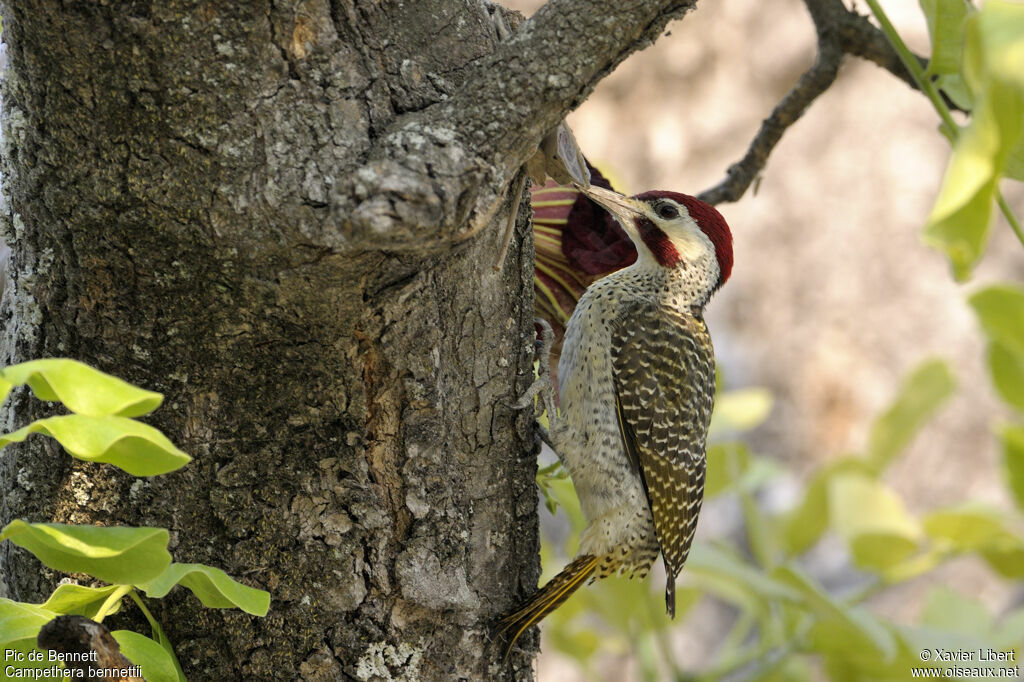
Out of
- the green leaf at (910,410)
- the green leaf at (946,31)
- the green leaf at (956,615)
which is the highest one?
the green leaf at (910,410)

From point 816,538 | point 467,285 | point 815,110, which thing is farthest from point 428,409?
point 815,110

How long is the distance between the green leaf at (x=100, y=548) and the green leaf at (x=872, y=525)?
1.27 metres

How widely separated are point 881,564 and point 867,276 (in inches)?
118

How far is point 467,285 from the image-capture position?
0.95 metres

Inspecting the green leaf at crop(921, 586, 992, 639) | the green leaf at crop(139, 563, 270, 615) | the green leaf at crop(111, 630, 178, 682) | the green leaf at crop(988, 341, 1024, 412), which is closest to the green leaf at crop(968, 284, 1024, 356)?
the green leaf at crop(988, 341, 1024, 412)

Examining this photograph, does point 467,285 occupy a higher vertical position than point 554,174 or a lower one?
lower

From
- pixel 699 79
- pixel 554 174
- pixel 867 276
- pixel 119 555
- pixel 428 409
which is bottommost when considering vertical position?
pixel 119 555

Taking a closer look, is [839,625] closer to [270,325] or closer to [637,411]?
[637,411]

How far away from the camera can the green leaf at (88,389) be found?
57cm

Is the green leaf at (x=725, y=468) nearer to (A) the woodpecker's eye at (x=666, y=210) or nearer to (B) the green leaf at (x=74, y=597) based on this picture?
Result: (A) the woodpecker's eye at (x=666, y=210)

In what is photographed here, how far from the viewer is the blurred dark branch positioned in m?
1.51

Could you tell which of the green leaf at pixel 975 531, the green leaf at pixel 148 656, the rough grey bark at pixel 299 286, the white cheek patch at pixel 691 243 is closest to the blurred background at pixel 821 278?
the green leaf at pixel 975 531

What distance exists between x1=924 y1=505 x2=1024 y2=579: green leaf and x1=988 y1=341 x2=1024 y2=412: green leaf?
77 centimetres

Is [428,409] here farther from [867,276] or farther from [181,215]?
[867,276]
